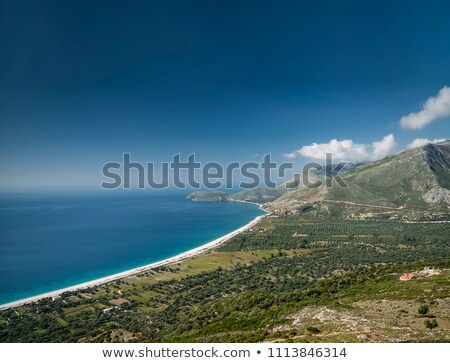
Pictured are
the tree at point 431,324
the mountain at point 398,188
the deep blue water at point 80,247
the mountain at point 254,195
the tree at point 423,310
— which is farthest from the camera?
the mountain at point 254,195

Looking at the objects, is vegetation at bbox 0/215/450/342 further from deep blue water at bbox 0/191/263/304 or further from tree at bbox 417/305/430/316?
deep blue water at bbox 0/191/263/304

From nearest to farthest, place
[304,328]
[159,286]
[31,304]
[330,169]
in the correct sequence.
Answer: [304,328], [31,304], [159,286], [330,169]

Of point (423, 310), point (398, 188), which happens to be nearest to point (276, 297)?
point (423, 310)

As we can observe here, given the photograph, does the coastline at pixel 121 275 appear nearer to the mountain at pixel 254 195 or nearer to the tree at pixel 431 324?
the tree at pixel 431 324

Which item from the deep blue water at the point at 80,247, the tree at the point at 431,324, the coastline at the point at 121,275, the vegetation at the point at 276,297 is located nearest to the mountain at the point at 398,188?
the vegetation at the point at 276,297

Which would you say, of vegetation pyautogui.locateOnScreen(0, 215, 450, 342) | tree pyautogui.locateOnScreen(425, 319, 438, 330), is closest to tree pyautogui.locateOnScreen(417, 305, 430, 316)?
vegetation pyautogui.locateOnScreen(0, 215, 450, 342)

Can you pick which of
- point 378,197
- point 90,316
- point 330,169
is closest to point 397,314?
point 90,316

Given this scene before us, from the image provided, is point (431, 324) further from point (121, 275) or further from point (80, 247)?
point (80, 247)

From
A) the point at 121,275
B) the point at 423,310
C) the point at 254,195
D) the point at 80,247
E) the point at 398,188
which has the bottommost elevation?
the point at 121,275
